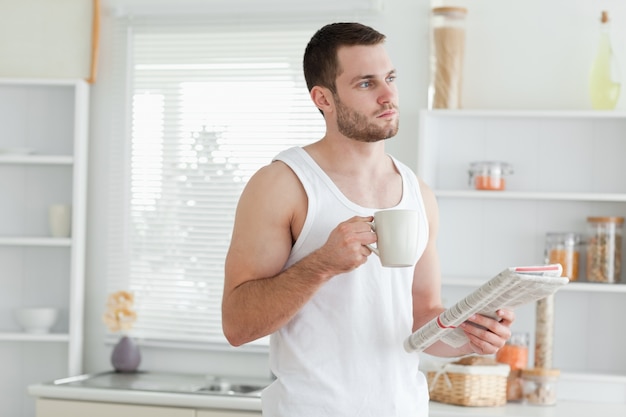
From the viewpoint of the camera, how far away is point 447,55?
140 inches

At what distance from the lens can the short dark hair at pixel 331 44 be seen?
190cm

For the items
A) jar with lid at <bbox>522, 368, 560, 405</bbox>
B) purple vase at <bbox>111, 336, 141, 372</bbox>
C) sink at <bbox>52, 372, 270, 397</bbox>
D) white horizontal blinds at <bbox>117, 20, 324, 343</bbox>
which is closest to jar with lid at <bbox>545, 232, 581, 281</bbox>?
jar with lid at <bbox>522, 368, 560, 405</bbox>

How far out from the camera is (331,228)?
182 cm

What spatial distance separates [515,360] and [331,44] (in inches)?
71.4

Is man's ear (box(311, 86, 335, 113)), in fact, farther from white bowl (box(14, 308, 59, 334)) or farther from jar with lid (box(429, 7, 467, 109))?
white bowl (box(14, 308, 59, 334))

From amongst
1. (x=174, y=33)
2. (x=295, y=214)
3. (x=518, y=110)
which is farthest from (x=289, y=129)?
(x=295, y=214)

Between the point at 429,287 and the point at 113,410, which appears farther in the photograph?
the point at 113,410

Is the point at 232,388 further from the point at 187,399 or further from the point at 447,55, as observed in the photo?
the point at 447,55

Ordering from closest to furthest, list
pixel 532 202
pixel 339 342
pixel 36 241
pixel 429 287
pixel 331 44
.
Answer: pixel 339 342 < pixel 331 44 < pixel 429 287 < pixel 532 202 < pixel 36 241

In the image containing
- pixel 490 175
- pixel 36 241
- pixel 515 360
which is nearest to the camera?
pixel 515 360

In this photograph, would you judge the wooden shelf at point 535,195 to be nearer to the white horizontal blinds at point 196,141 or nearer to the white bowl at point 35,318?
the white horizontal blinds at point 196,141

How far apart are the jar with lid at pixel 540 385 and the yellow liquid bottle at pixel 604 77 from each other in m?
0.97

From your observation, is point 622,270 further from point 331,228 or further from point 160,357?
point 331,228

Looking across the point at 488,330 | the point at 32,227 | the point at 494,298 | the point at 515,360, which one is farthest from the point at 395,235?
the point at 32,227
